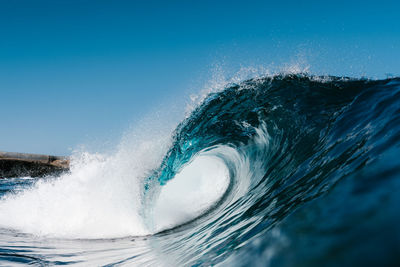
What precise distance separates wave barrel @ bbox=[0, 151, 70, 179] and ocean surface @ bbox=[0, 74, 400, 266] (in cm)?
1387

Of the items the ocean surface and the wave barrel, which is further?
the wave barrel

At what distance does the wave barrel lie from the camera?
17531 millimetres

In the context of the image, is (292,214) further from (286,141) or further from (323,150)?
(286,141)

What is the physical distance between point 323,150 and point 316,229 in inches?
62.8

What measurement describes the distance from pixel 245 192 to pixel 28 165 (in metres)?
19.2

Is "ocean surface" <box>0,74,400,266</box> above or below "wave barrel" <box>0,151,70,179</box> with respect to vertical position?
below

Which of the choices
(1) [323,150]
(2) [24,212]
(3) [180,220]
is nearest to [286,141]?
(1) [323,150]

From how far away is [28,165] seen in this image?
18578mm

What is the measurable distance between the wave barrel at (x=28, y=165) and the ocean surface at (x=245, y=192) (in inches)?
546

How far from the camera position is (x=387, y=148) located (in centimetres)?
182

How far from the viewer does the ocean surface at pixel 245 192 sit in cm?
122

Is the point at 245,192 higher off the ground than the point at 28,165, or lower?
lower

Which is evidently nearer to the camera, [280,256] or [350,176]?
[280,256]

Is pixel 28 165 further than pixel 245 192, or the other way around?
pixel 28 165
